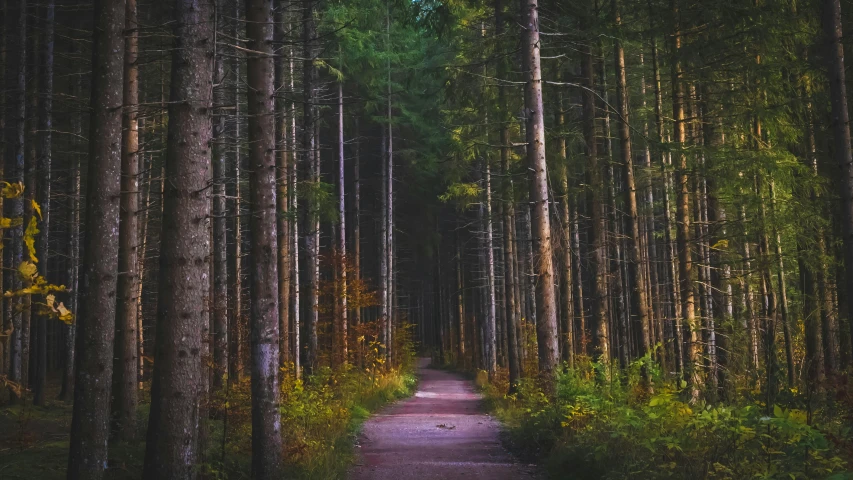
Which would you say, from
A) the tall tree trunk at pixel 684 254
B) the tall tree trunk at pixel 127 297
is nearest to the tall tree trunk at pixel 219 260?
the tall tree trunk at pixel 127 297

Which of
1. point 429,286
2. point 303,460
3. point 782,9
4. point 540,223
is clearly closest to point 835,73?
point 782,9

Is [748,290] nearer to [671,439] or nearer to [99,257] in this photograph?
[671,439]

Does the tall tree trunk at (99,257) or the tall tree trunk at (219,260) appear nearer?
the tall tree trunk at (99,257)

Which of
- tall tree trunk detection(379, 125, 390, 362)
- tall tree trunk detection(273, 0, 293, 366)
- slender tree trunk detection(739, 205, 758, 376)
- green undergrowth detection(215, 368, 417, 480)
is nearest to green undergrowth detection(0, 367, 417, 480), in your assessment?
green undergrowth detection(215, 368, 417, 480)

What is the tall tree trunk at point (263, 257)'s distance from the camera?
9.18 meters

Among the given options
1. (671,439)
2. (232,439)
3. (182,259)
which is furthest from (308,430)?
(671,439)

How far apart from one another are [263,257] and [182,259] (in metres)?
2.06

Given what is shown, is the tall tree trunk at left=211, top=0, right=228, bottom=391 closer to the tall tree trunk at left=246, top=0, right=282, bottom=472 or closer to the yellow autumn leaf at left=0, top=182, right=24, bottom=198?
the tall tree trunk at left=246, top=0, right=282, bottom=472

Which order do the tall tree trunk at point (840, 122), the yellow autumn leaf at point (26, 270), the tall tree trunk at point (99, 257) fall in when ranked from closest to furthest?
the yellow autumn leaf at point (26, 270) < the tall tree trunk at point (99, 257) < the tall tree trunk at point (840, 122)

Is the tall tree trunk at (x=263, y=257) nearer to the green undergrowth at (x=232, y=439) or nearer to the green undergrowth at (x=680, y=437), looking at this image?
the green undergrowth at (x=232, y=439)

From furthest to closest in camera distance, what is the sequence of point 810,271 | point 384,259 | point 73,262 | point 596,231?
1. point 384,259
2. point 73,262
3. point 596,231
4. point 810,271

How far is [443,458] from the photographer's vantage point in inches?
448

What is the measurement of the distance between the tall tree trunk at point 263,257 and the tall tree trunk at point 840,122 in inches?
295

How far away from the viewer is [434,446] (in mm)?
12680
